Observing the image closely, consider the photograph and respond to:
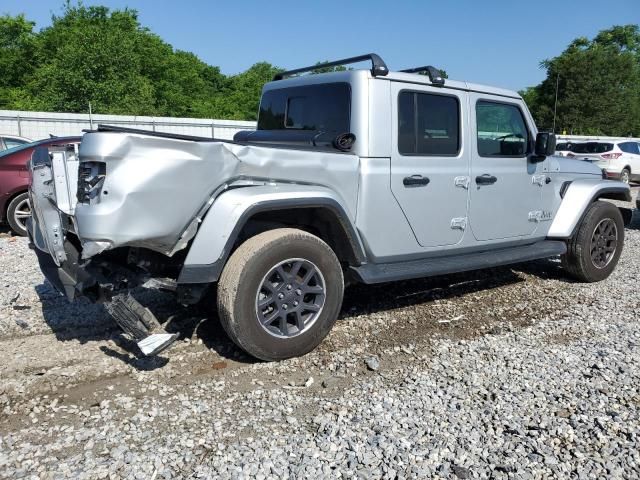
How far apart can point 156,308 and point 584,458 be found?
3554 millimetres

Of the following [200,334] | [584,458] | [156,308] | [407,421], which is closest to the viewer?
[584,458]

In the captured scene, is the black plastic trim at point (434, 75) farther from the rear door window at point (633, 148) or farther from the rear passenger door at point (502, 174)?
the rear door window at point (633, 148)

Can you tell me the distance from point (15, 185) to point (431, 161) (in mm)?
6739

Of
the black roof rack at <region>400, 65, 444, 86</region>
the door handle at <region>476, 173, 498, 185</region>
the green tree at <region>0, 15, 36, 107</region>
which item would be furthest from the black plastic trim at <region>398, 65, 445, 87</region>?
the green tree at <region>0, 15, 36, 107</region>

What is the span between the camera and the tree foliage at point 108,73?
27.5 metres

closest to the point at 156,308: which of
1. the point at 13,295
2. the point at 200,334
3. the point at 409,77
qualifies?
the point at 200,334

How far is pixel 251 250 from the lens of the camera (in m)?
3.61

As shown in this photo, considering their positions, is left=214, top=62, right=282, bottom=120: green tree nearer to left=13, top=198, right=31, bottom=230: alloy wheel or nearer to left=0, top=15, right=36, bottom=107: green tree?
left=0, top=15, right=36, bottom=107: green tree

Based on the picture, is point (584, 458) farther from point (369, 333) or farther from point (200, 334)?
point (200, 334)

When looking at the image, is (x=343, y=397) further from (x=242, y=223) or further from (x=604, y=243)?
(x=604, y=243)

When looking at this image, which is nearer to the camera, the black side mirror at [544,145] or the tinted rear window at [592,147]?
the black side mirror at [544,145]

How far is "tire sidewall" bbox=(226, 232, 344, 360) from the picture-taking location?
11.7 ft

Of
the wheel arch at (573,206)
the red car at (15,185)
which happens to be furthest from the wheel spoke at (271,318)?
the red car at (15,185)

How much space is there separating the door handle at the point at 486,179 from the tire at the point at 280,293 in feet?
5.52
